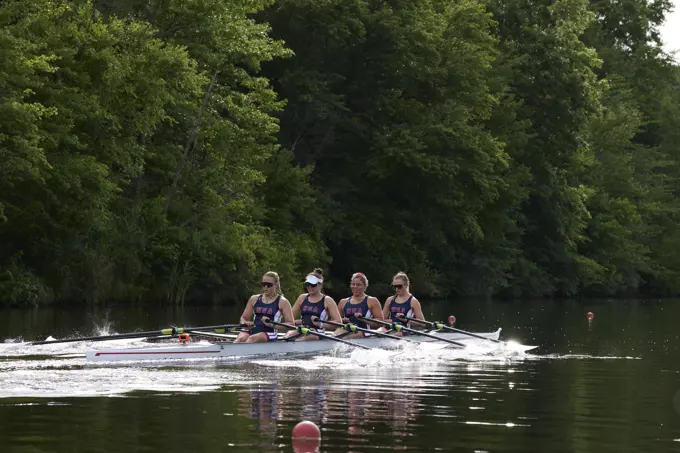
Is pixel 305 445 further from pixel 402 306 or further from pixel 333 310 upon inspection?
pixel 402 306

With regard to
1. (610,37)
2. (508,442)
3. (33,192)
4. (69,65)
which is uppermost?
(610,37)

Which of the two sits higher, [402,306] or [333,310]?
[402,306]

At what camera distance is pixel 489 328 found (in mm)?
38531

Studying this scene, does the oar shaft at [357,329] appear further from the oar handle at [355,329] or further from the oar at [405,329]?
the oar at [405,329]

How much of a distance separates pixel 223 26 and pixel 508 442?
35.6 metres

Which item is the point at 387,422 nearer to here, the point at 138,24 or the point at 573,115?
the point at 138,24

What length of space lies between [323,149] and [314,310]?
33.3 m

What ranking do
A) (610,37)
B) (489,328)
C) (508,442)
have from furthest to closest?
(610,37), (489,328), (508,442)

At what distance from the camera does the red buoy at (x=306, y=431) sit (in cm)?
1352

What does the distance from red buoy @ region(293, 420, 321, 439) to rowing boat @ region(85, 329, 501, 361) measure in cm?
906

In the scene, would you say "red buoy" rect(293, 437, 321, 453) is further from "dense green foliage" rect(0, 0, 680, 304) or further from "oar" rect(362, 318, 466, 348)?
"dense green foliage" rect(0, 0, 680, 304)

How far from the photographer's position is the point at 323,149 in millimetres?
59750

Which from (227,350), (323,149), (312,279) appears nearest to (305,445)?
(227,350)

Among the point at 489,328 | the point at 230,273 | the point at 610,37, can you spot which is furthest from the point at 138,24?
the point at 610,37
